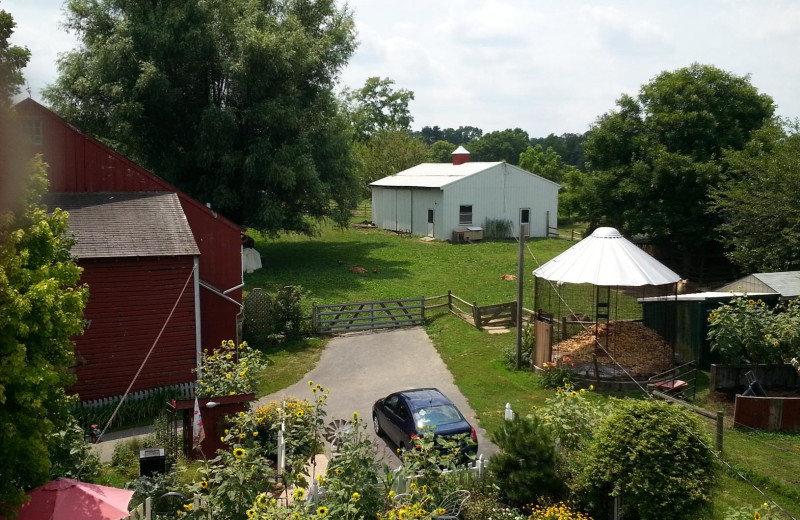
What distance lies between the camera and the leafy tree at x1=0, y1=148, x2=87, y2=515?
27.3ft

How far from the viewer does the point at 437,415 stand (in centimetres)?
1332

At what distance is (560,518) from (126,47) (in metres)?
30.1

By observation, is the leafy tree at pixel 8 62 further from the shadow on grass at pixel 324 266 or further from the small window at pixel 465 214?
the small window at pixel 465 214

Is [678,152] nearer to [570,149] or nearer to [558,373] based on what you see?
[558,373]

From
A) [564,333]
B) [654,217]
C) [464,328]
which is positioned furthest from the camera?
[654,217]

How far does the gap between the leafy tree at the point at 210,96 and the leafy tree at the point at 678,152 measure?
15.2 meters

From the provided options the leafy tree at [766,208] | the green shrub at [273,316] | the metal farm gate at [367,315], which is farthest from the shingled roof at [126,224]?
the leafy tree at [766,208]

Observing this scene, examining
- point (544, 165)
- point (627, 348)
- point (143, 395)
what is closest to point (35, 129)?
point (143, 395)

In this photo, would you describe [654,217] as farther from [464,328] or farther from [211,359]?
[211,359]

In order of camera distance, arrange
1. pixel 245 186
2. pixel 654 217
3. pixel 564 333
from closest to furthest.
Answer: pixel 564 333, pixel 654 217, pixel 245 186

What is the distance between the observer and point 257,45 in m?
32.4

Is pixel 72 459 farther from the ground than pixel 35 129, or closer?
closer

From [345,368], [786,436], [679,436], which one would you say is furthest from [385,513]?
[345,368]

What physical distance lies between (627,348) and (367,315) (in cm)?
1012
